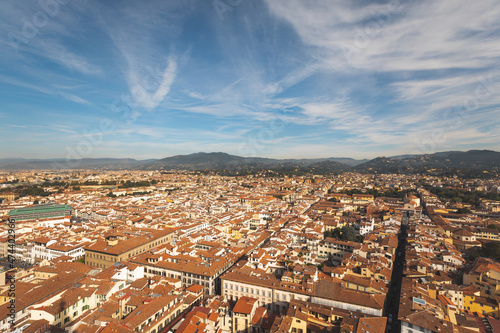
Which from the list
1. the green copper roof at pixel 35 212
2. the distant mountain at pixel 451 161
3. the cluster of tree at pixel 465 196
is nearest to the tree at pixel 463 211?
the cluster of tree at pixel 465 196

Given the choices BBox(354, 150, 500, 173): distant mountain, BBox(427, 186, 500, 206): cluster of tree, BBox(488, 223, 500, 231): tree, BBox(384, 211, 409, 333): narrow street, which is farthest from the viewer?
BBox(354, 150, 500, 173): distant mountain

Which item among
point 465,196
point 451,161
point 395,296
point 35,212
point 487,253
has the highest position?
point 451,161

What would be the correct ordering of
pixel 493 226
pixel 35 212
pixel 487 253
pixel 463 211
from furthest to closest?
pixel 463 211 < pixel 35 212 < pixel 493 226 < pixel 487 253

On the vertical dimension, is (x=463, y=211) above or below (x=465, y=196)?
below

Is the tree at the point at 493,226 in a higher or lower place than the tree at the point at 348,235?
lower

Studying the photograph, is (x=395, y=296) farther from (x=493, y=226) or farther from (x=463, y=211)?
(x=463, y=211)

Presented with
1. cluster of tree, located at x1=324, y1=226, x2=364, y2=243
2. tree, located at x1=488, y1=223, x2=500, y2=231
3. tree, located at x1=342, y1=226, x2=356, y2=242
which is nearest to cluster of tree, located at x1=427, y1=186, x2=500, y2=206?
tree, located at x1=488, y1=223, x2=500, y2=231

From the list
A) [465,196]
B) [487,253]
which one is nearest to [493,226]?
[487,253]

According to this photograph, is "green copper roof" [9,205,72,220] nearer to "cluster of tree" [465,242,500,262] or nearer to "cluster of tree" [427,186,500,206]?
"cluster of tree" [465,242,500,262]

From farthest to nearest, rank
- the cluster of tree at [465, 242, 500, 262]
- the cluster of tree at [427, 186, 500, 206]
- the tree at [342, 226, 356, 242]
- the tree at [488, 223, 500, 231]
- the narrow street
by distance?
the cluster of tree at [427, 186, 500, 206] → the tree at [488, 223, 500, 231] → the tree at [342, 226, 356, 242] → the cluster of tree at [465, 242, 500, 262] → the narrow street

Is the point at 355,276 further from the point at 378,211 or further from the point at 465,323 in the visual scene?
the point at 378,211

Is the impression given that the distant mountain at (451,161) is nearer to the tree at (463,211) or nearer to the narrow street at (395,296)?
the tree at (463,211)

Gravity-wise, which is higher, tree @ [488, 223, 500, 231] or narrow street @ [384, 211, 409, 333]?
tree @ [488, 223, 500, 231]
